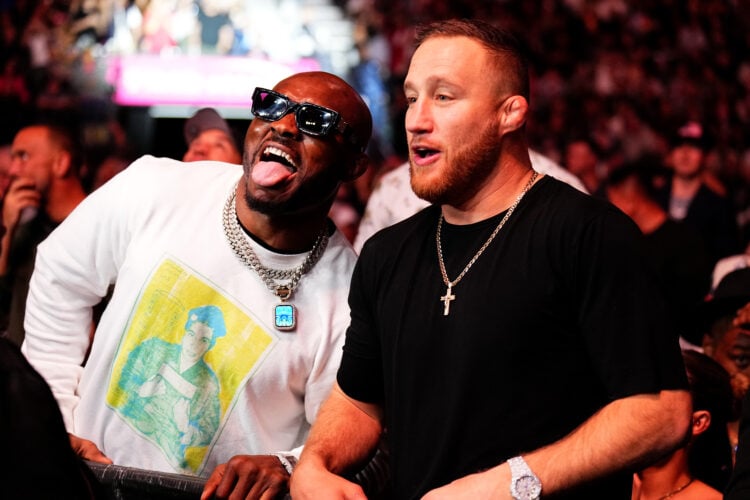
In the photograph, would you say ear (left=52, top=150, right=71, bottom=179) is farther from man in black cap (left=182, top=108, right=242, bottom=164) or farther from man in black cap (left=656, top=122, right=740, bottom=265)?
man in black cap (left=656, top=122, right=740, bottom=265)

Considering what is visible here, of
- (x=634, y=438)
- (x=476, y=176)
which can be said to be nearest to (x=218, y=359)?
(x=476, y=176)

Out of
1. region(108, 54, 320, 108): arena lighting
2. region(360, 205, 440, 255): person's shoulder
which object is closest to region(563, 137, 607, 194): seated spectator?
region(360, 205, 440, 255): person's shoulder

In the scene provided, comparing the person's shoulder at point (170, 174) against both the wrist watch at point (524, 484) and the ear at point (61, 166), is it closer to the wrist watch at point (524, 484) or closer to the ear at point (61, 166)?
the wrist watch at point (524, 484)

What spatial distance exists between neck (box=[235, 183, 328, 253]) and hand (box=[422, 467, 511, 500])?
120cm

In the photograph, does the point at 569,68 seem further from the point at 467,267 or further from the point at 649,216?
the point at 467,267

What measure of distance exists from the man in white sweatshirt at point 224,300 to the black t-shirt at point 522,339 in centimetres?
67

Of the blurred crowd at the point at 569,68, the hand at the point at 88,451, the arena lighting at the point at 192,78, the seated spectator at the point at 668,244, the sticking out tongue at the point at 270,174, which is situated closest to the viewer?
the hand at the point at 88,451

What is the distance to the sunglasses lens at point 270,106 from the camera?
3.45m

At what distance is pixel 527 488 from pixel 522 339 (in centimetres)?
32

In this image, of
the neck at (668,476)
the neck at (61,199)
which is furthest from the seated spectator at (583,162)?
the neck at (668,476)

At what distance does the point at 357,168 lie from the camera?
145 inches

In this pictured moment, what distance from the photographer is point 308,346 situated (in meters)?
3.41

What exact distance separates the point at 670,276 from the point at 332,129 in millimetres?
3279

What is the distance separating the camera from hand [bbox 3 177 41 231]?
4926 mm
